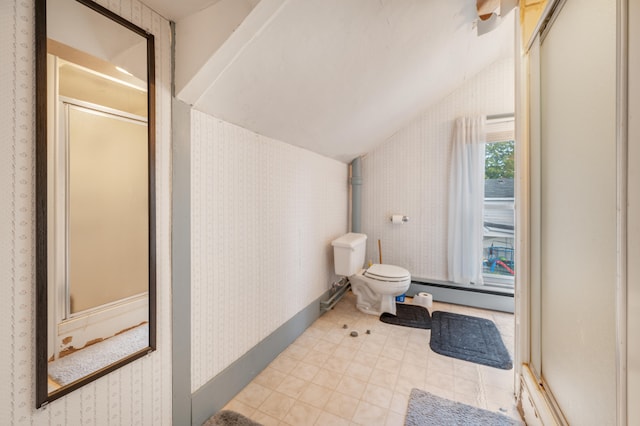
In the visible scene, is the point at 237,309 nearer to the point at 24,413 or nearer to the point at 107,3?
the point at 24,413

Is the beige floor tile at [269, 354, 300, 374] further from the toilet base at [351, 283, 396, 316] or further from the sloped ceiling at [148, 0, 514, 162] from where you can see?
the sloped ceiling at [148, 0, 514, 162]

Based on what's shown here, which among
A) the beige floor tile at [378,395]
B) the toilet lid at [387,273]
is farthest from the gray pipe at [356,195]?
the beige floor tile at [378,395]

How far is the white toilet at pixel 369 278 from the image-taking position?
2.55 metres

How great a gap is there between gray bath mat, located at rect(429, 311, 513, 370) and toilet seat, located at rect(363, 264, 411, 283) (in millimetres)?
510

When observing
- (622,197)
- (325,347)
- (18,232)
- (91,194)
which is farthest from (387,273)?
(18,232)

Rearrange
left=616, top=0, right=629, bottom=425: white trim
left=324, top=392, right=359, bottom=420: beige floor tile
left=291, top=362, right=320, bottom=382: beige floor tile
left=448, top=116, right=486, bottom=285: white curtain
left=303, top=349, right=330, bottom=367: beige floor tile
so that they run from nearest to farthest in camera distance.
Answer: left=616, top=0, right=629, bottom=425: white trim → left=324, top=392, right=359, bottom=420: beige floor tile → left=291, top=362, right=320, bottom=382: beige floor tile → left=303, top=349, right=330, bottom=367: beige floor tile → left=448, top=116, right=486, bottom=285: white curtain

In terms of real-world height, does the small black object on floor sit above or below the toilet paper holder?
below

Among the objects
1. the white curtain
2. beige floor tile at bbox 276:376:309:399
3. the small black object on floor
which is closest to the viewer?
beige floor tile at bbox 276:376:309:399

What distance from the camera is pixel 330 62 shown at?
1.49 meters

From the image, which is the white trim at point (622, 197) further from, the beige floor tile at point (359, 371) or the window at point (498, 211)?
the window at point (498, 211)

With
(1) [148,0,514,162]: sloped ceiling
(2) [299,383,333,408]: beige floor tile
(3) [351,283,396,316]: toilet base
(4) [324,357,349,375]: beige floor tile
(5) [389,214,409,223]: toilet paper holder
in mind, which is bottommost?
(2) [299,383,333,408]: beige floor tile

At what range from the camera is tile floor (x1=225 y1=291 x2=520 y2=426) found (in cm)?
146

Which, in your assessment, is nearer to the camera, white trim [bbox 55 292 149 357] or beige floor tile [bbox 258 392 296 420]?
white trim [bbox 55 292 149 357]

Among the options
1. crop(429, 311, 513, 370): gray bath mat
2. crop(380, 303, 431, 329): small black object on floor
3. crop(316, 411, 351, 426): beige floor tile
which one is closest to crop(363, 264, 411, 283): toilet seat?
crop(380, 303, 431, 329): small black object on floor
